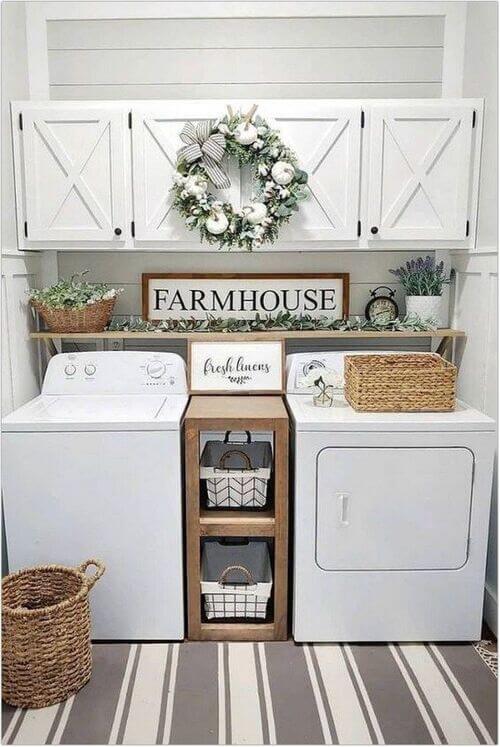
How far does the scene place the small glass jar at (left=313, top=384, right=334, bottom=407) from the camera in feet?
8.66

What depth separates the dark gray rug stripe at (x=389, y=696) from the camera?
79.3 inches

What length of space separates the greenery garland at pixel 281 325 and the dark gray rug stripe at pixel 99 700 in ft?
4.28

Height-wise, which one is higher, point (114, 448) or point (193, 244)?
point (193, 244)

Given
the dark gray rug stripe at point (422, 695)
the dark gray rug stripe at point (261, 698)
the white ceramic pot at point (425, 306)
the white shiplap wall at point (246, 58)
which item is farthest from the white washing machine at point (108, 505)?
the white shiplap wall at point (246, 58)

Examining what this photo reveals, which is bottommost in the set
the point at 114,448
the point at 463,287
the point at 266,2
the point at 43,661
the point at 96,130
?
the point at 43,661

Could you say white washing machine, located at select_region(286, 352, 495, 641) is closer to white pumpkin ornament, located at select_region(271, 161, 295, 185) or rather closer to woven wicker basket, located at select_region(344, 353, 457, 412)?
woven wicker basket, located at select_region(344, 353, 457, 412)

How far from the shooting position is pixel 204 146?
2639mm

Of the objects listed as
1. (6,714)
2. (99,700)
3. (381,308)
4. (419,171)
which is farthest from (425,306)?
(6,714)

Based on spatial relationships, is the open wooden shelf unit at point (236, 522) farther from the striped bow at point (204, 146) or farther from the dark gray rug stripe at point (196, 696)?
the striped bow at point (204, 146)

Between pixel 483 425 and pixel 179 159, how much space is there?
60.1 inches

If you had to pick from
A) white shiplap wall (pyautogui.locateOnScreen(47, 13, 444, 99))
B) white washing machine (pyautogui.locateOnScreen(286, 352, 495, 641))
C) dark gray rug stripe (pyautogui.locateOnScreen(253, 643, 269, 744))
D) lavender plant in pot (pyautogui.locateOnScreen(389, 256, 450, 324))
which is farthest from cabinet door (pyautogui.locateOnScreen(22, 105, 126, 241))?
dark gray rug stripe (pyautogui.locateOnScreen(253, 643, 269, 744))

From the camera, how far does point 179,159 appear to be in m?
2.66

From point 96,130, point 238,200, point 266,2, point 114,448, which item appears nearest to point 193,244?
point 238,200

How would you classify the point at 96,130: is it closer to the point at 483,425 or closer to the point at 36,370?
the point at 36,370
